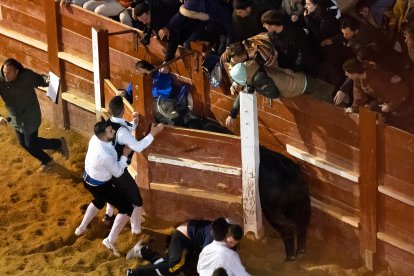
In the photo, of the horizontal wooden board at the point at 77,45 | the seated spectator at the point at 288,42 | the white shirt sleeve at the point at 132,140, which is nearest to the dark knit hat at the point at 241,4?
the seated spectator at the point at 288,42

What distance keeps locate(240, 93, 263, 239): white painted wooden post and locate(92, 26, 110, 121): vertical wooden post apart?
285cm

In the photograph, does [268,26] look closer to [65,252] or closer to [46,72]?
[65,252]

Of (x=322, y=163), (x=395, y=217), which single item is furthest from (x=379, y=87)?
(x=395, y=217)

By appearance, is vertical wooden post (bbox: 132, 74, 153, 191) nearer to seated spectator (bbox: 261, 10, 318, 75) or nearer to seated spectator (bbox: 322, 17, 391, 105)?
seated spectator (bbox: 261, 10, 318, 75)

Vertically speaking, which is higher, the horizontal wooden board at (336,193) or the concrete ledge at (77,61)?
the horizontal wooden board at (336,193)

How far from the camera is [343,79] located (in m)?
11.1

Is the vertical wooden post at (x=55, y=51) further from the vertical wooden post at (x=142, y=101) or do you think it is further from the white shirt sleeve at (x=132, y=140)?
the white shirt sleeve at (x=132, y=140)

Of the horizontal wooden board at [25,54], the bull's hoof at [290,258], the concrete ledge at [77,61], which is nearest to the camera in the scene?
the bull's hoof at [290,258]

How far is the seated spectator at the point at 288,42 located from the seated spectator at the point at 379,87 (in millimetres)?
761

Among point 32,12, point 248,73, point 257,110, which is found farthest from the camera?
point 32,12

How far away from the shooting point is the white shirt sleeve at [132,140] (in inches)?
440

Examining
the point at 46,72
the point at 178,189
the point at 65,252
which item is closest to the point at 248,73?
the point at 178,189

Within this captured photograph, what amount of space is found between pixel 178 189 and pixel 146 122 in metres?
0.84

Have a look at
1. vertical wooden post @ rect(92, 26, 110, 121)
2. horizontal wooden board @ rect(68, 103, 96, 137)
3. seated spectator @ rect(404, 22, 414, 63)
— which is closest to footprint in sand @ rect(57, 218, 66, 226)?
vertical wooden post @ rect(92, 26, 110, 121)
